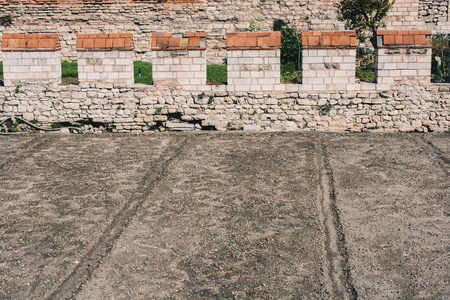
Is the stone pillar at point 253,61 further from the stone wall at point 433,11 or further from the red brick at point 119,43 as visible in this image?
the stone wall at point 433,11

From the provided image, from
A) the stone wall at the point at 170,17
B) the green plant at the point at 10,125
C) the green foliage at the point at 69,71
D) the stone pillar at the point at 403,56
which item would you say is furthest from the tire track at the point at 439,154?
the stone wall at the point at 170,17

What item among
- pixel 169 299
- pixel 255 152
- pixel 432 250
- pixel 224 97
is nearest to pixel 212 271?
pixel 169 299

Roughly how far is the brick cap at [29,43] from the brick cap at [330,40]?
4.25 metres

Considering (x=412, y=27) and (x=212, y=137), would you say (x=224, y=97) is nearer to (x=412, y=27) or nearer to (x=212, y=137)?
(x=212, y=137)

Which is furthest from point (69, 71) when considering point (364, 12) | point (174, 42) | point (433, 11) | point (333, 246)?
point (433, 11)

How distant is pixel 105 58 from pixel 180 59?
1.27 metres

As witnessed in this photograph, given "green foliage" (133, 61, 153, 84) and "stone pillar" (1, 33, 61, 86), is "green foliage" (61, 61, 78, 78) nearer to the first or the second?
"green foliage" (133, 61, 153, 84)

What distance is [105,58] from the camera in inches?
347

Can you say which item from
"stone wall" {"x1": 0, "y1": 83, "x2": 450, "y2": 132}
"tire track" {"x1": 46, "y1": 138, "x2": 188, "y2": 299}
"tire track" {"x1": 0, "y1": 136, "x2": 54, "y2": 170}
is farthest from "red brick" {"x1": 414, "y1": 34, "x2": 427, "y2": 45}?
"tire track" {"x1": 0, "y1": 136, "x2": 54, "y2": 170}

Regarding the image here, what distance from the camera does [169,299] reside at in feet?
12.5

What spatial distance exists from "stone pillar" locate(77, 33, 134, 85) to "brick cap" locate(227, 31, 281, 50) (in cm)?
170

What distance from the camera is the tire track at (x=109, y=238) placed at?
→ 3.97 m

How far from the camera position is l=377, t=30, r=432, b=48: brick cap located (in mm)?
8594

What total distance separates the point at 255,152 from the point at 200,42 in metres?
2.33
